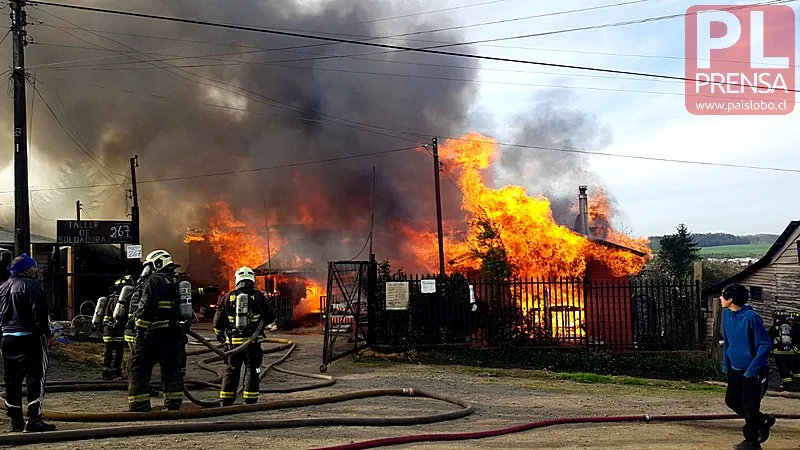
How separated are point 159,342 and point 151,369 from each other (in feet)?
1.01

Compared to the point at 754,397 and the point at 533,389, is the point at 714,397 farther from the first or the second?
the point at 754,397

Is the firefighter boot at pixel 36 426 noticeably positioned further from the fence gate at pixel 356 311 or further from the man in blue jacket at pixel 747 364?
the fence gate at pixel 356 311

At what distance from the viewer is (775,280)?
14.0 m

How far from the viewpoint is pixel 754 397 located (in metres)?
5.74

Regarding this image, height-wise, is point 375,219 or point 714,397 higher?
point 375,219

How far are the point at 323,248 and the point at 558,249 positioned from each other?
12.4m

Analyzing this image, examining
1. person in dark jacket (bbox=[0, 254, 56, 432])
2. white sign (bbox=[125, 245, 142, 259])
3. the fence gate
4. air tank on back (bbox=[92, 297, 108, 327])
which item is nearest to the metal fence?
the fence gate

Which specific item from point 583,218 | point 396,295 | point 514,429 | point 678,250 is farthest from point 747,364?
point 678,250

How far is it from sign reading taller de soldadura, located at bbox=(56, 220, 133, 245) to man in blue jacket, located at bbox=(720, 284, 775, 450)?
16.0 m

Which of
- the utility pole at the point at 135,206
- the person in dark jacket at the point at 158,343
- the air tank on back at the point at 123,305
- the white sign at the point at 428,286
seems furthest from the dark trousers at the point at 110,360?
the utility pole at the point at 135,206

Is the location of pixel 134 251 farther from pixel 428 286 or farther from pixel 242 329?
pixel 242 329

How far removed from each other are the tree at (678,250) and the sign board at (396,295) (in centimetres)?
2790

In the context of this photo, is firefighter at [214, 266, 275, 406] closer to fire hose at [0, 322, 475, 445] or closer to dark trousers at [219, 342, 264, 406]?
dark trousers at [219, 342, 264, 406]

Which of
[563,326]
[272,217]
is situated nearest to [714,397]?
[563,326]
